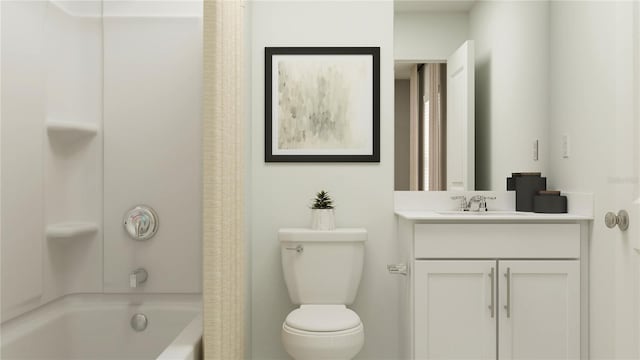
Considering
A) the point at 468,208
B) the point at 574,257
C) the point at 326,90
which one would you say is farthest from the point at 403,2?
the point at 574,257

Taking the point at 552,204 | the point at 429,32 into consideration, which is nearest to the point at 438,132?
the point at 429,32

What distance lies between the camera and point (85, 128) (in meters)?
2.44

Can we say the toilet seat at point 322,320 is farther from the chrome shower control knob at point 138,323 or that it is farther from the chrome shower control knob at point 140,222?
the chrome shower control knob at point 140,222

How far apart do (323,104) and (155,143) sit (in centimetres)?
90

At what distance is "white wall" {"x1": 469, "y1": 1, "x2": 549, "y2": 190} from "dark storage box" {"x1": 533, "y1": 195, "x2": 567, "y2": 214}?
10.4 inches

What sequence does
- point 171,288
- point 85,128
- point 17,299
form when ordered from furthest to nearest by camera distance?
1. point 171,288
2. point 85,128
3. point 17,299

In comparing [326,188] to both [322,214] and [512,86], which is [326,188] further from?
[512,86]

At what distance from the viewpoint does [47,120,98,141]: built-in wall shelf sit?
2297 millimetres

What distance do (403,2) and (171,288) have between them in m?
1.94

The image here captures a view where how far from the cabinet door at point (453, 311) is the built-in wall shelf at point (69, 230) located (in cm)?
158

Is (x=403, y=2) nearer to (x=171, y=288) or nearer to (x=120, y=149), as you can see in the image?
(x=120, y=149)

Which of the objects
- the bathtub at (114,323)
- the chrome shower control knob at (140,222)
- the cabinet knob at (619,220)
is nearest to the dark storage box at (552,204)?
the cabinet knob at (619,220)

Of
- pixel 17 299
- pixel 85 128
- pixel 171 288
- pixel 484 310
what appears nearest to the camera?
pixel 17 299

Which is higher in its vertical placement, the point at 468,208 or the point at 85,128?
the point at 85,128
